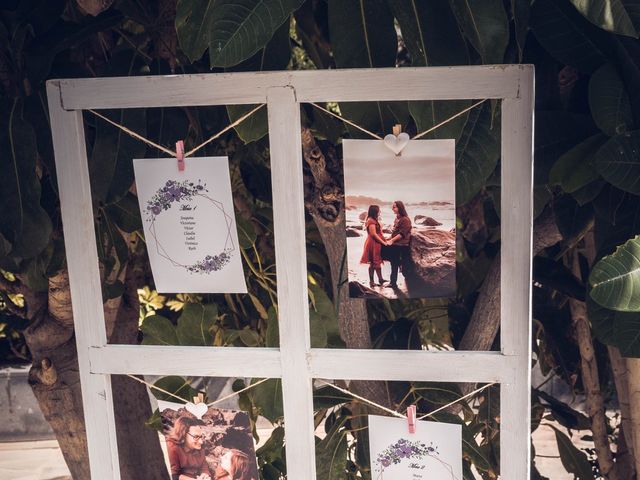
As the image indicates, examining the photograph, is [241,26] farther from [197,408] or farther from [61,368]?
[61,368]

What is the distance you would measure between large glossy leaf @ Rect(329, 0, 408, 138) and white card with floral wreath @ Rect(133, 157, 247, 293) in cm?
18

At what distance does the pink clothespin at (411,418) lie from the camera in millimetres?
927

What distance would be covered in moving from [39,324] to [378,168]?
0.79m

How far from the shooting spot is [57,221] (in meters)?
1.25

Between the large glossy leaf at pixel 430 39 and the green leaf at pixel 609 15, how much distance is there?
0.47ft

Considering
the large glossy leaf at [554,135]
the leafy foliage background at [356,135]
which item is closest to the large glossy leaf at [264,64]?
the leafy foliage background at [356,135]

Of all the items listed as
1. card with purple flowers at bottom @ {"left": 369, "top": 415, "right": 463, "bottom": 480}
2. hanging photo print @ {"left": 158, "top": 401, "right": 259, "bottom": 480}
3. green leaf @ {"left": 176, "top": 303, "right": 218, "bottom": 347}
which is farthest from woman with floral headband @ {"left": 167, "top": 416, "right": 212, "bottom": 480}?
card with purple flowers at bottom @ {"left": 369, "top": 415, "right": 463, "bottom": 480}

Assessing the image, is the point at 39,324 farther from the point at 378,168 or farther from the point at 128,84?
the point at 378,168

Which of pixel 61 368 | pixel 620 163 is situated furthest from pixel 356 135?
pixel 61 368

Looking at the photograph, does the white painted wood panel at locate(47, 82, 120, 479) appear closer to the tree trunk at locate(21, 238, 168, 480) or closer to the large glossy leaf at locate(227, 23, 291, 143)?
the large glossy leaf at locate(227, 23, 291, 143)

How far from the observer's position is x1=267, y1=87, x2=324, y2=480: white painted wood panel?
2.82 ft

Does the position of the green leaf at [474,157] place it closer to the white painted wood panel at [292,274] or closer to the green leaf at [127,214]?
the white painted wood panel at [292,274]

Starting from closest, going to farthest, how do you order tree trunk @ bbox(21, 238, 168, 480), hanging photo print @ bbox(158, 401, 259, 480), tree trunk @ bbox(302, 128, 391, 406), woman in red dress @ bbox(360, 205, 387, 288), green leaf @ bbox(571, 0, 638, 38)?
green leaf @ bbox(571, 0, 638, 38) → woman in red dress @ bbox(360, 205, 387, 288) → hanging photo print @ bbox(158, 401, 259, 480) → tree trunk @ bbox(302, 128, 391, 406) → tree trunk @ bbox(21, 238, 168, 480)

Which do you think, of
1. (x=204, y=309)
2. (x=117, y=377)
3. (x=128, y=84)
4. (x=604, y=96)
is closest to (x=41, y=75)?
(x=128, y=84)
